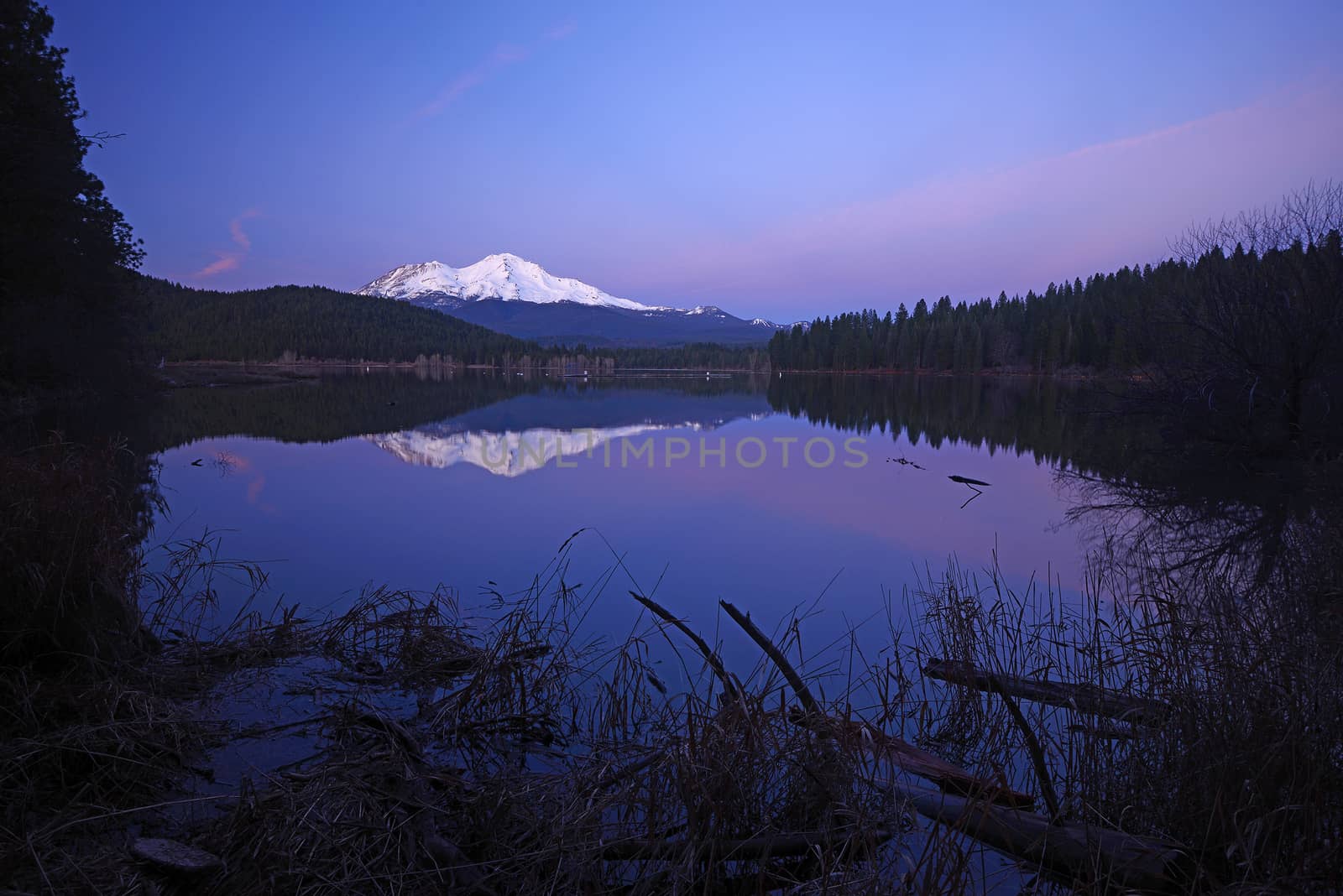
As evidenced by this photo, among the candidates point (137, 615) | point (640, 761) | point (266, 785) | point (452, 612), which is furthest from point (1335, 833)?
point (137, 615)

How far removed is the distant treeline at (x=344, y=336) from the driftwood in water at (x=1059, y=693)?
11615 cm

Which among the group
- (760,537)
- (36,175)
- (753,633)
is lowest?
(760,537)

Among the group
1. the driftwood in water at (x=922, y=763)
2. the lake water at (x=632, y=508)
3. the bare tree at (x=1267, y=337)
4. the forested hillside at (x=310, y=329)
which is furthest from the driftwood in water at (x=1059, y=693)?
the forested hillside at (x=310, y=329)

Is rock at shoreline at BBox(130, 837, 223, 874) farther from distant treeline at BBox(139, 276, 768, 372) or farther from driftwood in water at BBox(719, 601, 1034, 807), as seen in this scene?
distant treeline at BBox(139, 276, 768, 372)

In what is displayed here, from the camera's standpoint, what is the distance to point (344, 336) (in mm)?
145250

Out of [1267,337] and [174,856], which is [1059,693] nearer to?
[174,856]

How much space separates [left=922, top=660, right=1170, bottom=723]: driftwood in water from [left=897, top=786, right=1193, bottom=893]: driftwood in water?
2.56 feet

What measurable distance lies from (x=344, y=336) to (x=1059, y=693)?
157905mm

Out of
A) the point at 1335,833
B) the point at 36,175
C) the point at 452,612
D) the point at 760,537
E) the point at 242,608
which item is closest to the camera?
the point at 1335,833

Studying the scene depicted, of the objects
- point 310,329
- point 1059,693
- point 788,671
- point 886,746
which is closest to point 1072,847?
point 886,746

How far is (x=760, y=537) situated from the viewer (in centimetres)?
1161

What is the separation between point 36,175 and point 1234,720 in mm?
25430

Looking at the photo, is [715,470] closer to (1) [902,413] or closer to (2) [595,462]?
(2) [595,462]

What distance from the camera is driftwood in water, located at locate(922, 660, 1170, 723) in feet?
14.4
